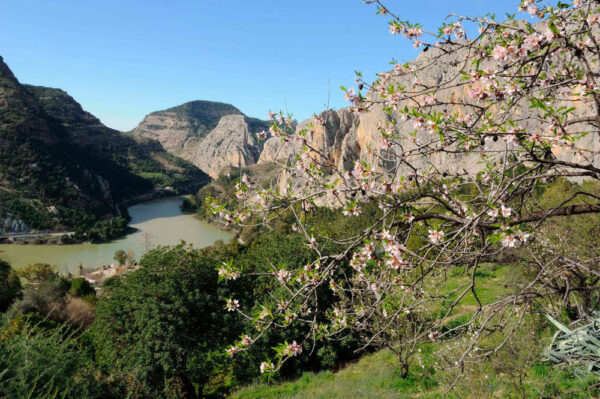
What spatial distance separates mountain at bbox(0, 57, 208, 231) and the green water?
10.7 m

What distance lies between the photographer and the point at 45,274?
3956 cm

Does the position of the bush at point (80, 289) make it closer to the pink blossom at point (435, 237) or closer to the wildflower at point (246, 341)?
the wildflower at point (246, 341)

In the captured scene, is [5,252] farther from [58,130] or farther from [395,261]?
[395,261]

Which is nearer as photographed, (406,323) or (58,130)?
(406,323)

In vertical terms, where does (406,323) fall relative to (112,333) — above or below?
above

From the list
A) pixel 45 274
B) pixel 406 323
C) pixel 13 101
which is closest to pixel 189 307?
pixel 406 323

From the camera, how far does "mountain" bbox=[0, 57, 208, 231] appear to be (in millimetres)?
77744

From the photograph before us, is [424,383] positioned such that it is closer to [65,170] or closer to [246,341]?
[246,341]

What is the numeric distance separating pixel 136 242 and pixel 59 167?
43.8 meters

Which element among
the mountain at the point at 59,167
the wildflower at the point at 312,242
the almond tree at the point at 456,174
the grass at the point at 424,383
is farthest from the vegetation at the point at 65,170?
the almond tree at the point at 456,174

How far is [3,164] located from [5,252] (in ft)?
122

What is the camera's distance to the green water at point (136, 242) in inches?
2232

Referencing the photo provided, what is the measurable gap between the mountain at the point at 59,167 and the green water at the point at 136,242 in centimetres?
1071

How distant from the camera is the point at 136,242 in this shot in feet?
235
